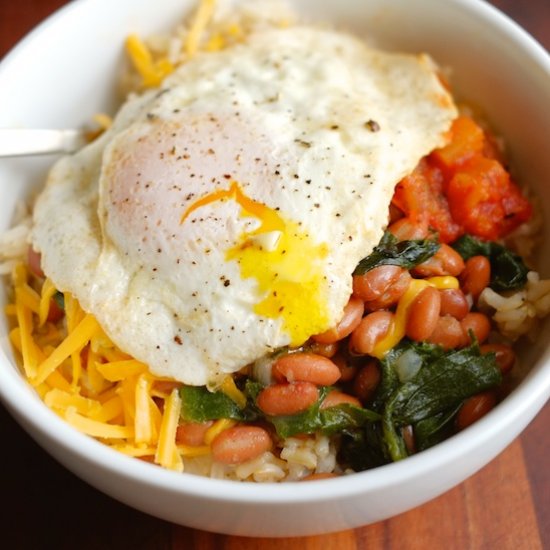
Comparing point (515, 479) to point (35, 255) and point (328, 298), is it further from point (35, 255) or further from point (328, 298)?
point (35, 255)

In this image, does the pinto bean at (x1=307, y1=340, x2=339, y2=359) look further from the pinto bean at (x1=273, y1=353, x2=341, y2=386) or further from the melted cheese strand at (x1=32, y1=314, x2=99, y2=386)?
the melted cheese strand at (x1=32, y1=314, x2=99, y2=386)

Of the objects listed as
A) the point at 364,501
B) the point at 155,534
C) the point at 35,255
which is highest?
the point at 364,501

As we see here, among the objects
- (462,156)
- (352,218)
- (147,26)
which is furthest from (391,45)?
(352,218)

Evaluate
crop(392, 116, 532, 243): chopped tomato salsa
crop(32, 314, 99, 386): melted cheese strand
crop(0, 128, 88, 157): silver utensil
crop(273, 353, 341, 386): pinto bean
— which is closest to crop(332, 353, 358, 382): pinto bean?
crop(273, 353, 341, 386): pinto bean

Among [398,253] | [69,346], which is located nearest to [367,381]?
[398,253]

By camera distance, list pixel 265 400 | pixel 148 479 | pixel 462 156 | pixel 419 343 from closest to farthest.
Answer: pixel 148 479, pixel 265 400, pixel 419 343, pixel 462 156

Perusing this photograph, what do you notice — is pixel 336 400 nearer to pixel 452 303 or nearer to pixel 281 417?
pixel 281 417

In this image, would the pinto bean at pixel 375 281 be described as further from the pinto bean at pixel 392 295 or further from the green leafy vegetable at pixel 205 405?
the green leafy vegetable at pixel 205 405
